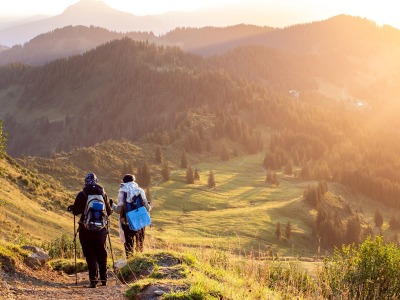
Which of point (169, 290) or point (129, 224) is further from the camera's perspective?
point (129, 224)

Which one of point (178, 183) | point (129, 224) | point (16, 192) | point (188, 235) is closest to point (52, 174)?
point (178, 183)

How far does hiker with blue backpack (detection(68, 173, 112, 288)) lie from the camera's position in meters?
14.9

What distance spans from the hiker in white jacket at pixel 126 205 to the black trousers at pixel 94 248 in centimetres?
162

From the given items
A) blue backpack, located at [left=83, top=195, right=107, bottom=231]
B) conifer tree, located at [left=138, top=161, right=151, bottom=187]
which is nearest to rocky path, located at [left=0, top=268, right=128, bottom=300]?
blue backpack, located at [left=83, top=195, right=107, bottom=231]

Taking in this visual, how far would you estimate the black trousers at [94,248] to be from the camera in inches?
601

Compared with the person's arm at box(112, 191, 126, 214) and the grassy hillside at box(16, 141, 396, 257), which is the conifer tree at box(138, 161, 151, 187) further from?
the person's arm at box(112, 191, 126, 214)

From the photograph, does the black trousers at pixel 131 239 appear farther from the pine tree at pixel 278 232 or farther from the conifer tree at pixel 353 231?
the conifer tree at pixel 353 231

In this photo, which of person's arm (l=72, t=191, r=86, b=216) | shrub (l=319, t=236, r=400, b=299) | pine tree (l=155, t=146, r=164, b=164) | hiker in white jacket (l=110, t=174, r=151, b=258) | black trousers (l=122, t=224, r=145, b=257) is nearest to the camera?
person's arm (l=72, t=191, r=86, b=216)

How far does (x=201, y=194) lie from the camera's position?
Result: 377 feet

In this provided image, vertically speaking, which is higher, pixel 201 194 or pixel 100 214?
pixel 100 214

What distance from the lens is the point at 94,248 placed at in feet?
50.8

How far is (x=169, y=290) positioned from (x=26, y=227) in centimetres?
3923

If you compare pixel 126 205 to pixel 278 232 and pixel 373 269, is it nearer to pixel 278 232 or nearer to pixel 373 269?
pixel 373 269

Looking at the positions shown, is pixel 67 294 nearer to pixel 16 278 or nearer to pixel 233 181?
pixel 16 278
